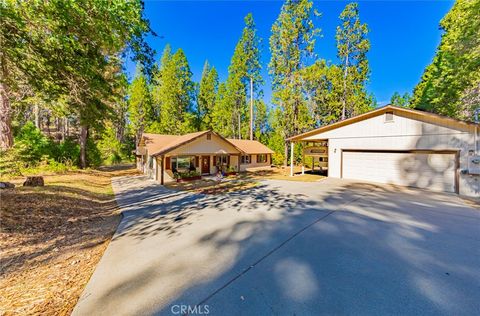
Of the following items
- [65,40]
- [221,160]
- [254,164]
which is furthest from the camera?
[254,164]

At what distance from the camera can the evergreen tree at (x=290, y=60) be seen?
19.9 m

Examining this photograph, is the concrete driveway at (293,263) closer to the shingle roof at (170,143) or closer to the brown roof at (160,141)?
the shingle roof at (170,143)

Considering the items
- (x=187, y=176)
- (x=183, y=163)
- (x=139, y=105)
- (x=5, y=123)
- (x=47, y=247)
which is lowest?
(x=47, y=247)

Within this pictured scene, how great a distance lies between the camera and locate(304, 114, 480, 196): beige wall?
987cm

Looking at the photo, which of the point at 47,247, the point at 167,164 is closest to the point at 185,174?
the point at 167,164

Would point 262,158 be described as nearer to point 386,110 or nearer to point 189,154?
point 189,154

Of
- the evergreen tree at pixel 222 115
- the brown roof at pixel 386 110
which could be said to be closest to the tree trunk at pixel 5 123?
the brown roof at pixel 386 110

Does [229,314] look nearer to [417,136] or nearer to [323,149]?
[417,136]

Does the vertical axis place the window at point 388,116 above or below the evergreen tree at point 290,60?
below

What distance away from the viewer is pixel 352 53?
21219 millimetres

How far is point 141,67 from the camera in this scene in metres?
6.94

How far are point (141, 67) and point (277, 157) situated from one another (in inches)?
920

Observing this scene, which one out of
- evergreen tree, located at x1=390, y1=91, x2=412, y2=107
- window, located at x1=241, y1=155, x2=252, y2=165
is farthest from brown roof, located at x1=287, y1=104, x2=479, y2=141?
evergreen tree, located at x1=390, y1=91, x2=412, y2=107

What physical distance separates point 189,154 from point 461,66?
20180 mm
